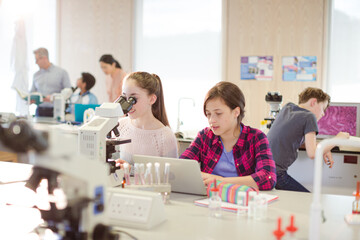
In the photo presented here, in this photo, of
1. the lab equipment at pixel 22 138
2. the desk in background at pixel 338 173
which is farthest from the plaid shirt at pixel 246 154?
the desk in background at pixel 338 173

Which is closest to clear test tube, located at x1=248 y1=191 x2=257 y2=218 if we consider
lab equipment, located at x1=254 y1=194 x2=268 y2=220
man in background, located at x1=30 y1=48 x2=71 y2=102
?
lab equipment, located at x1=254 y1=194 x2=268 y2=220

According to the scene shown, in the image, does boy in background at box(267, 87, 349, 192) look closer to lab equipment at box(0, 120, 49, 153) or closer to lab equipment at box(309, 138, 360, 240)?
lab equipment at box(309, 138, 360, 240)

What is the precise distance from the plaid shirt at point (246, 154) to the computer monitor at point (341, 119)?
2103 millimetres

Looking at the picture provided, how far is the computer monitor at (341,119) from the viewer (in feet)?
12.5

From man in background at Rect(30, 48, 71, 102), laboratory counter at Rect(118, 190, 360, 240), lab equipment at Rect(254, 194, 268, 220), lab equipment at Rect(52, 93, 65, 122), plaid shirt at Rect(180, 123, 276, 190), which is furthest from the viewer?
man in background at Rect(30, 48, 71, 102)

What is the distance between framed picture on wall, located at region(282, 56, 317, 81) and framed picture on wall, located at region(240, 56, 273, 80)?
200 mm

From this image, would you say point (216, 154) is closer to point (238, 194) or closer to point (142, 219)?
point (238, 194)

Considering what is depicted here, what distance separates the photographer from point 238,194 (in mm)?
1604

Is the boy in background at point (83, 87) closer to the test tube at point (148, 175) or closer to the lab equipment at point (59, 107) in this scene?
the lab equipment at point (59, 107)

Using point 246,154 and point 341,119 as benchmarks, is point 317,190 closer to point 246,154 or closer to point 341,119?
point 246,154

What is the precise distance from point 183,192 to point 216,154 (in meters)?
0.35

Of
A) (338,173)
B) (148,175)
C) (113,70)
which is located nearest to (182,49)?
(113,70)

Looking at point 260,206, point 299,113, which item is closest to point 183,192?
point 260,206

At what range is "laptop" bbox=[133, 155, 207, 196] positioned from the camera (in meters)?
1.75
